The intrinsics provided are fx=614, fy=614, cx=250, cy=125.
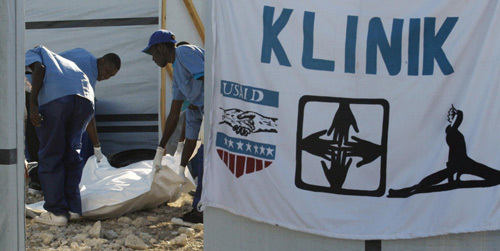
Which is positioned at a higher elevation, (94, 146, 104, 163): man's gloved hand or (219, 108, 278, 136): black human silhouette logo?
(219, 108, 278, 136): black human silhouette logo

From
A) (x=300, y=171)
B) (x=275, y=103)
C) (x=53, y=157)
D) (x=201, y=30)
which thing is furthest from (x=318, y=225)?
(x=201, y=30)

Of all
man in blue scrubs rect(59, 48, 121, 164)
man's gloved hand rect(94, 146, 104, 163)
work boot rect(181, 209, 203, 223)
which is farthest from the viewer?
man's gloved hand rect(94, 146, 104, 163)

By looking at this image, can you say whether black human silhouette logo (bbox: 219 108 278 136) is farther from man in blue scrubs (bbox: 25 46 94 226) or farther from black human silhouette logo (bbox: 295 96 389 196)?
man in blue scrubs (bbox: 25 46 94 226)

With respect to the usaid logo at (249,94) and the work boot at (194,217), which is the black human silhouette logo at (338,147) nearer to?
the usaid logo at (249,94)

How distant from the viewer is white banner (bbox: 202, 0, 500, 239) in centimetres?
283

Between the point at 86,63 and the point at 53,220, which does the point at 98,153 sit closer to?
the point at 86,63

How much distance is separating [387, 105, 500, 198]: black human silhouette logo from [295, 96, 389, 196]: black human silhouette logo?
8.9 inches

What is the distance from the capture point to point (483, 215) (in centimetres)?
283

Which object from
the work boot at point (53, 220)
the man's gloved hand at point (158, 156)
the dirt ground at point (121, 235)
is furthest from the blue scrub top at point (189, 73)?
the work boot at point (53, 220)

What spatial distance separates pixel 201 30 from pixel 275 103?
14.2 feet

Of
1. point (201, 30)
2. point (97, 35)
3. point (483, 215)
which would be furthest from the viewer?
point (97, 35)

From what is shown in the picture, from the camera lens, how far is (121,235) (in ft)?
14.8

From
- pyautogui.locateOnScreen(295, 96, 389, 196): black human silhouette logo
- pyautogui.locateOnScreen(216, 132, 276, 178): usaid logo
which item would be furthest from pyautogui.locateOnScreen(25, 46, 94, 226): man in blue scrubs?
pyautogui.locateOnScreen(295, 96, 389, 196): black human silhouette logo

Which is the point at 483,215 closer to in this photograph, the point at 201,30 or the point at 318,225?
the point at 318,225
